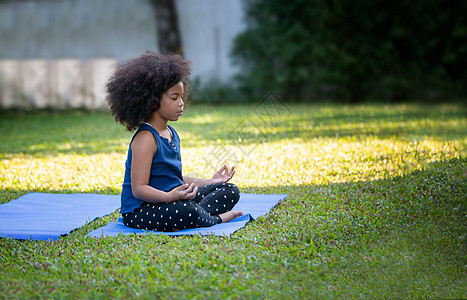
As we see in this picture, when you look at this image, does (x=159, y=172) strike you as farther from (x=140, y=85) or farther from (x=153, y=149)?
(x=140, y=85)

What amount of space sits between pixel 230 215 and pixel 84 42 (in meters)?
9.59

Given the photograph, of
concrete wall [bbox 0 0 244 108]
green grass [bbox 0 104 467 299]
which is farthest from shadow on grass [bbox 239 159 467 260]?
concrete wall [bbox 0 0 244 108]

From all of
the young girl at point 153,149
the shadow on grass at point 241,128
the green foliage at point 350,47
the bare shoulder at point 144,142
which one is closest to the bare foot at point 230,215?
the young girl at point 153,149

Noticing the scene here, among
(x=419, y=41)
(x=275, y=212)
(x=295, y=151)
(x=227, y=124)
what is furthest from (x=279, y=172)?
(x=419, y=41)

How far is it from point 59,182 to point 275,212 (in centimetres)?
226

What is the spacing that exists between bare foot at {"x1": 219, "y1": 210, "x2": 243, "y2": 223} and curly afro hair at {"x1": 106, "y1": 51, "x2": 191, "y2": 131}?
82 cm

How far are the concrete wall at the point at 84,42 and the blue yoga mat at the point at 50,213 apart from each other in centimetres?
776

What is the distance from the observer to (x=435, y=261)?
281cm

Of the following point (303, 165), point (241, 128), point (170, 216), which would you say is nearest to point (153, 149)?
point (170, 216)

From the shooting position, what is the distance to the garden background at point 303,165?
259cm

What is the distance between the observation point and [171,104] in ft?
11.0

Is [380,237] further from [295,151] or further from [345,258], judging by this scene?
[295,151]

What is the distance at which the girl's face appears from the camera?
11.0 feet

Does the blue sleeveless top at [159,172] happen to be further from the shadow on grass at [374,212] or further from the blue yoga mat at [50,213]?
the shadow on grass at [374,212]
